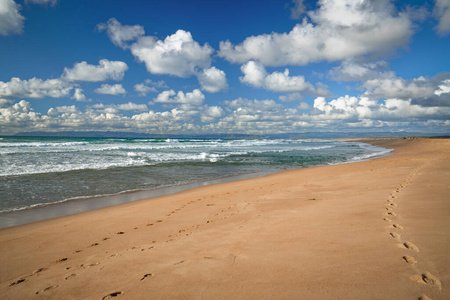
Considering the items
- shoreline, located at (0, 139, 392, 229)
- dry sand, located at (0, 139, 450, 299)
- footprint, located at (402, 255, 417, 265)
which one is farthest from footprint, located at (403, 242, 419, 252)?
shoreline, located at (0, 139, 392, 229)

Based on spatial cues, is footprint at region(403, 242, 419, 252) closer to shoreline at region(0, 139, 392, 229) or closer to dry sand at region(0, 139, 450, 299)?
dry sand at region(0, 139, 450, 299)

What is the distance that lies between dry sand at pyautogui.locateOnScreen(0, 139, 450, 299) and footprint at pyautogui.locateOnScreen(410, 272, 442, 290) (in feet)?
0.03

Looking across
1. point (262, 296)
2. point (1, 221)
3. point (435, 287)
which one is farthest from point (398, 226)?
point (1, 221)

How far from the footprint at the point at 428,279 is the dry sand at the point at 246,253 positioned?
0.03 feet

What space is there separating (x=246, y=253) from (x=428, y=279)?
250cm

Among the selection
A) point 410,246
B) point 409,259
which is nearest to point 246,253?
point 409,259

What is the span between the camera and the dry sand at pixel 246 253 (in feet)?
9.93

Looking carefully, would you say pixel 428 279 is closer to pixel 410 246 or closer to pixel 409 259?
pixel 409 259

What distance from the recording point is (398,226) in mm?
4734

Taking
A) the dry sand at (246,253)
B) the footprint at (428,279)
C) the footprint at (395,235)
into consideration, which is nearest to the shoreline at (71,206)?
the dry sand at (246,253)

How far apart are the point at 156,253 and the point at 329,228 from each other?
3668mm

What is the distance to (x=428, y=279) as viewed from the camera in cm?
288

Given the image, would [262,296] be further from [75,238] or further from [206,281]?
[75,238]

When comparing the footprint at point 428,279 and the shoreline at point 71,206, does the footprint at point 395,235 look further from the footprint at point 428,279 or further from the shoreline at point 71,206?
the shoreline at point 71,206
